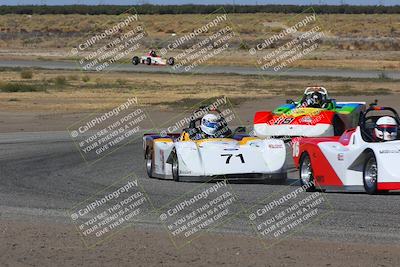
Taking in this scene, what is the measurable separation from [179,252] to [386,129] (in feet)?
19.6

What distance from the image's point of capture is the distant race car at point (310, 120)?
26.4 meters

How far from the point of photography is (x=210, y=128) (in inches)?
746

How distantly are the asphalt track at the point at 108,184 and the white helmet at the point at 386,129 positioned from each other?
91cm

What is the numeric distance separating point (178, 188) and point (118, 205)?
241 centimetres

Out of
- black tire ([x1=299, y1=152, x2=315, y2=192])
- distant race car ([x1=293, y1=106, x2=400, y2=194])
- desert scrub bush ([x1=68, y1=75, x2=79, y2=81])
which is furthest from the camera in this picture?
desert scrub bush ([x1=68, y1=75, x2=79, y2=81])

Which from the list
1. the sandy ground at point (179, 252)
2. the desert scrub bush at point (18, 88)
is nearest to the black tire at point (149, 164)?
the sandy ground at point (179, 252)

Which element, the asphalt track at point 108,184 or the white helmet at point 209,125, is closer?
the asphalt track at point 108,184

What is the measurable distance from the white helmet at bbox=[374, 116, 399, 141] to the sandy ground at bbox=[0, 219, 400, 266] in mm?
4791

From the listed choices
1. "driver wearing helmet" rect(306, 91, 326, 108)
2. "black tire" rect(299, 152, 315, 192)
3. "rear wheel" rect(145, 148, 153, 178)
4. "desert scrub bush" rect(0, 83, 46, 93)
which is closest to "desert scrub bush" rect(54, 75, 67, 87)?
"desert scrub bush" rect(0, 83, 46, 93)

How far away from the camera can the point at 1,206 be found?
15.1 meters

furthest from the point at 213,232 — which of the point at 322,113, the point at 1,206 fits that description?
the point at 322,113

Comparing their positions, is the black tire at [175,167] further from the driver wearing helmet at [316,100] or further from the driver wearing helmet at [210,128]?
the driver wearing helmet at [316,100]

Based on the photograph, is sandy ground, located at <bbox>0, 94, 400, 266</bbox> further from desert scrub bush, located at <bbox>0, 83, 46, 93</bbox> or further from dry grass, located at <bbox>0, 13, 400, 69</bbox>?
dry grass, located at <bbox>0, 13, 400, 69</bbox>

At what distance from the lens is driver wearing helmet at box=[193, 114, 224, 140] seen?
19.0 metres
